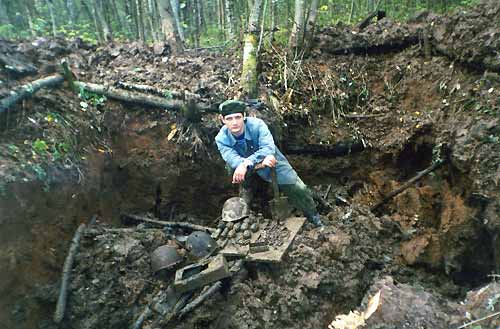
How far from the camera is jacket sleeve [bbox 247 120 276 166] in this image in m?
4.22

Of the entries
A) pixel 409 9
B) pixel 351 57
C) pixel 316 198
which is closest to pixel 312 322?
pixel 316 198

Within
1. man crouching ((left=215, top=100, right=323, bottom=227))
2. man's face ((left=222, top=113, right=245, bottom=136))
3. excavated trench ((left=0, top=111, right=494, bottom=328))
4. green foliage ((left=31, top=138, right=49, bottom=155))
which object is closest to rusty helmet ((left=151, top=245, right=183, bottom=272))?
excavated trench ((left=0, top=111, right=494, bottom=328))

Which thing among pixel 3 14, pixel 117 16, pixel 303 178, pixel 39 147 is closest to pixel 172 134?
pixel 39 147

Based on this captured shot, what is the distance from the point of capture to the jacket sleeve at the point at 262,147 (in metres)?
4.22

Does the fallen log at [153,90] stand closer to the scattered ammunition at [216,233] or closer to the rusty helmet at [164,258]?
the scattered ammunition at [216,233]

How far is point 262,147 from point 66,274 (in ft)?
8.50

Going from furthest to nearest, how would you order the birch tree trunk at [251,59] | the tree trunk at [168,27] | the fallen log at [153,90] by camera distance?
1. the tree trunk at [168,27]
2. the birch tree trunk at [251,59]
3. the fallen log at [153,90]

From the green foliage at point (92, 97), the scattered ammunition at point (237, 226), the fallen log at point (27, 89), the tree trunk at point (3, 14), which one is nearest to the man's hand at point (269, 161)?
the scattered ammunition at point (237, 226)

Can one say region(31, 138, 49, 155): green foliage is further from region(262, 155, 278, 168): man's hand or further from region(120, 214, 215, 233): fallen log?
region(262, 155, 278, 168): man's hand

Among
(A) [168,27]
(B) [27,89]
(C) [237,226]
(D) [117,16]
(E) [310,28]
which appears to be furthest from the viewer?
(D) [117,16]

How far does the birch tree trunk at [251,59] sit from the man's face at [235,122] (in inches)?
50.6

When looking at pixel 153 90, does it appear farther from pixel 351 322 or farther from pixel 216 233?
pixel 351 322

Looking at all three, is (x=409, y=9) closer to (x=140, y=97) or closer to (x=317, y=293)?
(x=140, y=97)

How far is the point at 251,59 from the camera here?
581 cm
